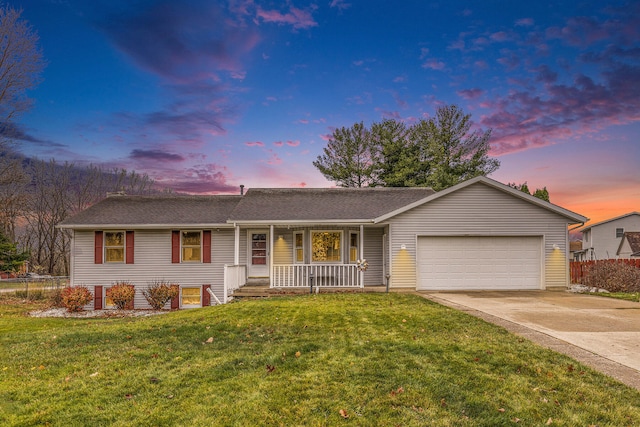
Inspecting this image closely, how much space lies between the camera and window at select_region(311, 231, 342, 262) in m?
15.9

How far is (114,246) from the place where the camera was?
54.8 ft

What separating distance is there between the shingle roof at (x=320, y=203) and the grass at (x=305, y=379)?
7.52 meters

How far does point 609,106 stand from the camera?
1708 cm

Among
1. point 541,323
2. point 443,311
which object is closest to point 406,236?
point 443,311

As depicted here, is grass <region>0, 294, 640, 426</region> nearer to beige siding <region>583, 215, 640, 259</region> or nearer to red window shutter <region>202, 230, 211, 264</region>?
red window shutter <region>202, 230, 211, 264</region>

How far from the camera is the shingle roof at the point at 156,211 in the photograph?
16.3 metres

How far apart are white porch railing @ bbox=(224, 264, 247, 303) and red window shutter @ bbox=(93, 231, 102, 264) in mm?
6836

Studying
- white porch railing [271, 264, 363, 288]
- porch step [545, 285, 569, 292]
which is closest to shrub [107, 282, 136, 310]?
white porch railing [271, 264, 363, 288]

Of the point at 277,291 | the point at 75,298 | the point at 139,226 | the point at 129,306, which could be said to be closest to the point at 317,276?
the point at 277,291

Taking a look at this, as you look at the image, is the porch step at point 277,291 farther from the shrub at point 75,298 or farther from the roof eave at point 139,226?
the shrub at point 75,298

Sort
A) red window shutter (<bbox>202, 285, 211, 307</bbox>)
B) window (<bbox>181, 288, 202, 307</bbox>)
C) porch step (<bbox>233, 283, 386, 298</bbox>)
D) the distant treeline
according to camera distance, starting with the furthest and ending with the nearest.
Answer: the distant treeline, window (<bbox>181, 288, 202, 307</bbox>), red window shutter (<bbox>202, 285, 211, 307</bbox>), porch step (<bbox>233, 283, 386, 298</bbox>)

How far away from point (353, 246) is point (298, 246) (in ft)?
8.04

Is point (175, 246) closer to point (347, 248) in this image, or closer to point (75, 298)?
point (75, 298)

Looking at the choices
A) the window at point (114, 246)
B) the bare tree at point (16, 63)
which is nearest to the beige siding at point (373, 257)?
the window at point (114, 246)
